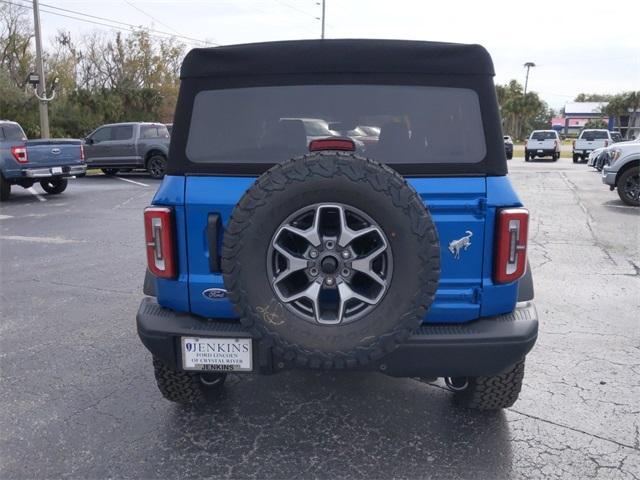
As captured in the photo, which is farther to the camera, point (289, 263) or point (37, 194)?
point (37, 194)

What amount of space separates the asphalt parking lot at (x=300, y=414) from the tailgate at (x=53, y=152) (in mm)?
7981

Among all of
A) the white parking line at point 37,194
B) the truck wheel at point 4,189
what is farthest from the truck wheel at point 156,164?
the truck wheel at point 4,189

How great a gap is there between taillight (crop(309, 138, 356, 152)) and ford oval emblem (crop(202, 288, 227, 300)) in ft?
2.66

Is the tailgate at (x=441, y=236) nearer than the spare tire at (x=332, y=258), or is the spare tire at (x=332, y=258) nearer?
the spare tire at (x=332, y=258)

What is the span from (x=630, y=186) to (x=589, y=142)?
1891cm

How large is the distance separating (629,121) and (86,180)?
72920 millimetres

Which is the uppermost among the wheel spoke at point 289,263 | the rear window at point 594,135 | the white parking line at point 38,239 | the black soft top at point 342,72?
the black soft top at point 342,72

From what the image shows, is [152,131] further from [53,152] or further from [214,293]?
[214,293]

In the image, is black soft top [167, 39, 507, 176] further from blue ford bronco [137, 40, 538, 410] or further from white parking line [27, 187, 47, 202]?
white parking line [27, 187, 47, 202]

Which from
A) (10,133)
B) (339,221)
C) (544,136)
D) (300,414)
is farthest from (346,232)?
(544,136)

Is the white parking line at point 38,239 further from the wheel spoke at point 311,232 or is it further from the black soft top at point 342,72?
the wheel spoke at point 311,232

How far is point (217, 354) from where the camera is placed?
109 inches

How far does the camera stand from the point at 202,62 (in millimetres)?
2908

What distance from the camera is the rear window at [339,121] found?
2826mm
